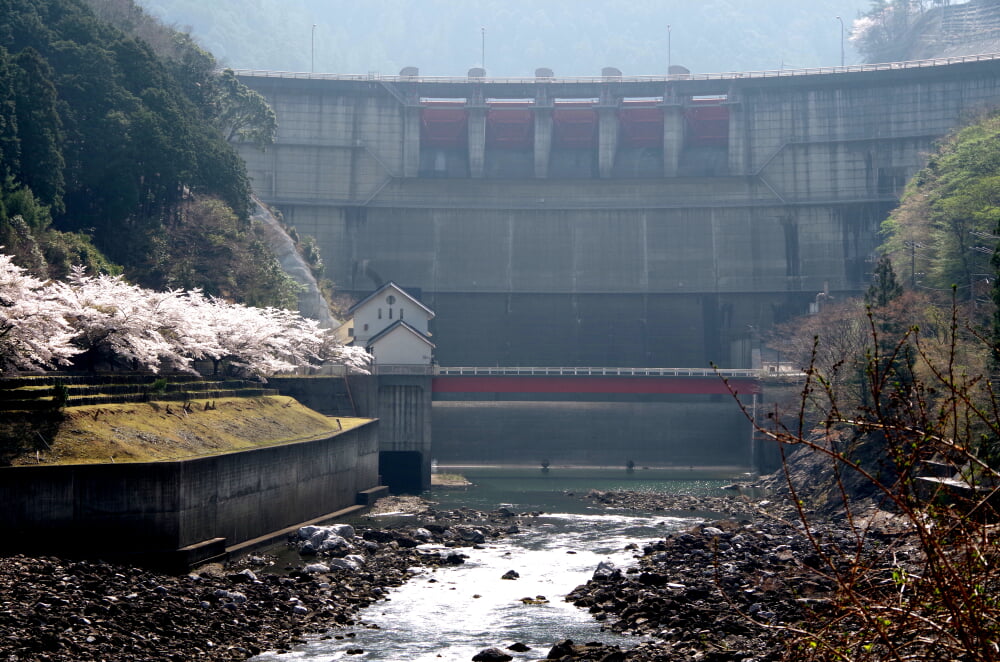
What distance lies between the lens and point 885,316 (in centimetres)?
5266

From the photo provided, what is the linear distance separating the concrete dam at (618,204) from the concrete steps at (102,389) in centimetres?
4805

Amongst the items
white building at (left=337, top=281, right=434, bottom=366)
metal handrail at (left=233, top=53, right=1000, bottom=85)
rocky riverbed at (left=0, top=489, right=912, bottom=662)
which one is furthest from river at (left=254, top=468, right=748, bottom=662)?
metal handrail at (left=233, top=53, right=1000, bottom=85)

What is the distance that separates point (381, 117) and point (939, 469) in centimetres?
6708

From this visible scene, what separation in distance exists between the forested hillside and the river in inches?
821

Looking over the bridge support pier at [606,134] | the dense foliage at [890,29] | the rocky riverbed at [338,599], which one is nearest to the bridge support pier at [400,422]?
the rocky riverbed at [338,599]

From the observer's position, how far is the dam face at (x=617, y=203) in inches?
3583

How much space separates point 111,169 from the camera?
180 ft

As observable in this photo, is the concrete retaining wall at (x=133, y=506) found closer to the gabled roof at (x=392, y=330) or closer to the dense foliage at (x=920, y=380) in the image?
the dense foliage at (x=920, y=380)

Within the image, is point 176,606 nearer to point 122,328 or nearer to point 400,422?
point 122,328

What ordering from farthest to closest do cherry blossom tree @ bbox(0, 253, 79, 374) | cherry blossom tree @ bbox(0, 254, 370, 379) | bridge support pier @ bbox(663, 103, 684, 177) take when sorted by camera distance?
bridge support pier @ bbox(663, 103, 684, 177)
cherry blossom tree @ bbox(0, 254, 370, 379)
cherry blossom tree @ bbox(0, 253, 79, 374)

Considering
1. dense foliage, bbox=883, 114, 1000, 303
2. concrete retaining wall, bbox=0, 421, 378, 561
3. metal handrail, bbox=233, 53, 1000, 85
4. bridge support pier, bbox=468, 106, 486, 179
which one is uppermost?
metal handrail, bbox=233, 53, 1000, 85

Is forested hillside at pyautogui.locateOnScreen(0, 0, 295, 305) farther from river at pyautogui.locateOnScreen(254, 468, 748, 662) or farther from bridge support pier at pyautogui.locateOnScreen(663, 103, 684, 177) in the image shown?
bridge support pier at pyautogui.locateOnScreen(663, 103, 684, 177)

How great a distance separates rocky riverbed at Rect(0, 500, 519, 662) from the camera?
20.4m

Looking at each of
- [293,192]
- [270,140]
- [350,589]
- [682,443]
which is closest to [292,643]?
[350,589]
